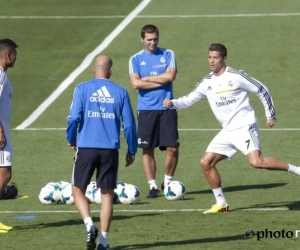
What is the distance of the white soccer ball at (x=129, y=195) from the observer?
15.7 metres

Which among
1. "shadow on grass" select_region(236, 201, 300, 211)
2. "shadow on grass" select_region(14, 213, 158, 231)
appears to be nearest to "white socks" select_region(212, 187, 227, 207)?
"shadow on grass" select_region(236, 201, 300, 211)

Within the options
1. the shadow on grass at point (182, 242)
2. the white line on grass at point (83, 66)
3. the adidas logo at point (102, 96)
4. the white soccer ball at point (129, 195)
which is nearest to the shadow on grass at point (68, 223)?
the white soccer ball at point (129, 195)

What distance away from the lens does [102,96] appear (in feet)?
41.6

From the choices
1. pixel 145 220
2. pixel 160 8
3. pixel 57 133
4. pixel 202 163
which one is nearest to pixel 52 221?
pixel 145 220

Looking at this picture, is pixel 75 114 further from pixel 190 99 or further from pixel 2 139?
pixel 190 99

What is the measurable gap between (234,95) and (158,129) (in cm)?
231

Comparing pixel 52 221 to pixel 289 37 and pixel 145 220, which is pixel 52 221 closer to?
pixel 145 220

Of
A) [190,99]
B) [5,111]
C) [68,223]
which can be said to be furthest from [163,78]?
[5,111]

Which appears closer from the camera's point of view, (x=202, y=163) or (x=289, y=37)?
(x=202, y=163)

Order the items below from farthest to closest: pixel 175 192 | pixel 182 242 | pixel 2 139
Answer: pixel 175 192, pixel 2 139, pixel 182 242

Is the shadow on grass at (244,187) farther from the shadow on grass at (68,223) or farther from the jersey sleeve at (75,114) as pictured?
→ the jersey sleeve at (75,114)

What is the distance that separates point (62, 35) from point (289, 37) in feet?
20.5

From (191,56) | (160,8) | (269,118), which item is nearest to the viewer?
(269,118)

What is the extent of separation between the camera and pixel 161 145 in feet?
55.3
